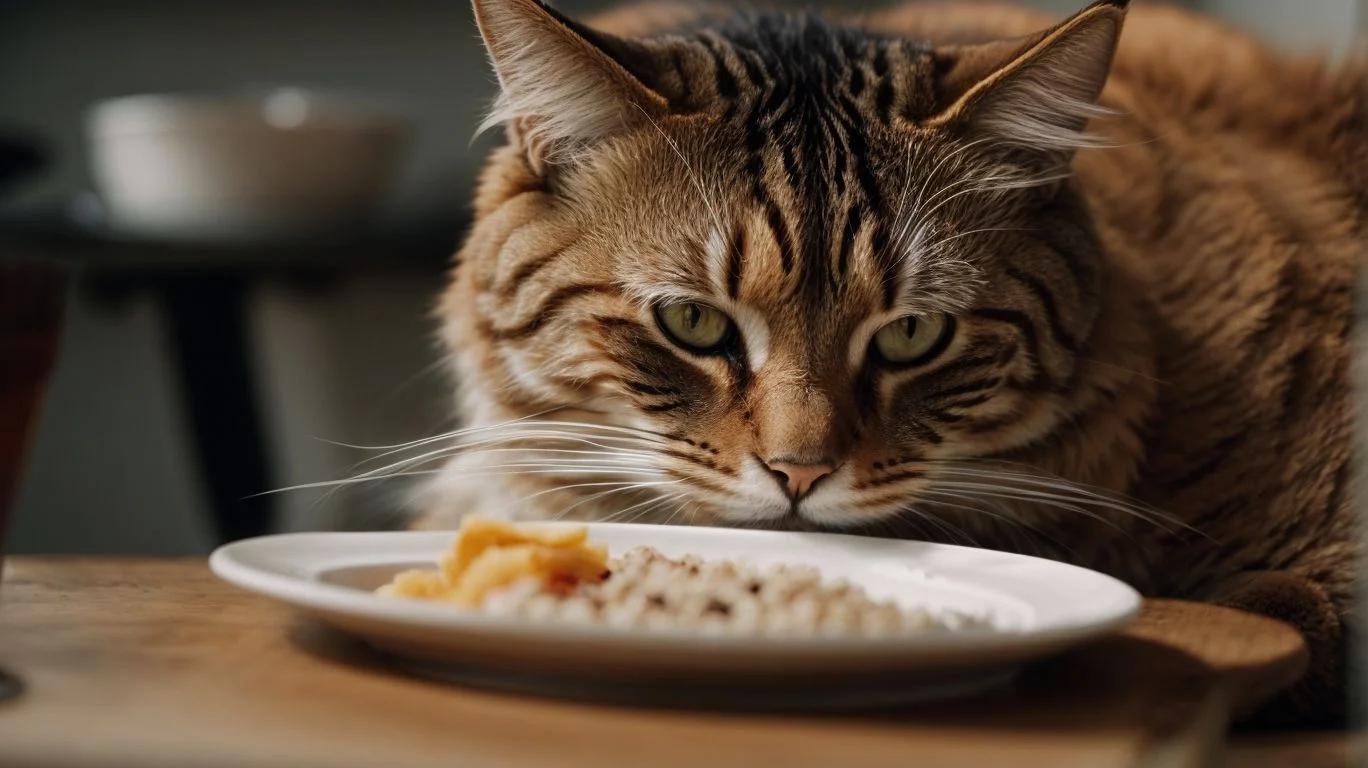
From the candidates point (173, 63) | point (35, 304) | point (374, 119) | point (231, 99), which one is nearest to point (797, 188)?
point (35, 304)

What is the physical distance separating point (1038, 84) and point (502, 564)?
74cm

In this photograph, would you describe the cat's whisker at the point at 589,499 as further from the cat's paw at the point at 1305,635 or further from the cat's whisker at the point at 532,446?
the cat's paw at the point at 1305,635

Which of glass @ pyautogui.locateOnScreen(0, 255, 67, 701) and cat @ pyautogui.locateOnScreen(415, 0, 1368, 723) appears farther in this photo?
cat @ pyautogui.locateOnScreen(415, 0, 1368, 723)

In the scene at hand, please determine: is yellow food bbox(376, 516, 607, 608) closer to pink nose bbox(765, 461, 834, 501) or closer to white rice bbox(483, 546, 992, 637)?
white rice bbox(483, 546, 992, 637)

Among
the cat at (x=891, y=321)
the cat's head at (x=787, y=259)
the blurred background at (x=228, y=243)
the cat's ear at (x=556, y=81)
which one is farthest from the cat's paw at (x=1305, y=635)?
the blurred background at (x=228, y=243)

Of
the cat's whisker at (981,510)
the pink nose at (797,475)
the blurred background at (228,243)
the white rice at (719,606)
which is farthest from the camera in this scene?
the blurred background at (228,243)

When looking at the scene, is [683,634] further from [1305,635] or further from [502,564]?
[1305,635]

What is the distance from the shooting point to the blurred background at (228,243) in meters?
2.95

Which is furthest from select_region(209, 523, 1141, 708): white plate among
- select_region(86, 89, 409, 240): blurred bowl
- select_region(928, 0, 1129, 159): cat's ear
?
select_region(86, 89, 409, 240): blurred bowl

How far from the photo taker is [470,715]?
786mm

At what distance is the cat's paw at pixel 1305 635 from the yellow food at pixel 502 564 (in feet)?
2.06

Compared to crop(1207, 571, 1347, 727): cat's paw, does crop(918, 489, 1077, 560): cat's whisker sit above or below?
above

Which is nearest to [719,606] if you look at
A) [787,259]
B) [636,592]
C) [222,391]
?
[636,592]

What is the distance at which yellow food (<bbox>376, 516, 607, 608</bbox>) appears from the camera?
3.08 feet
